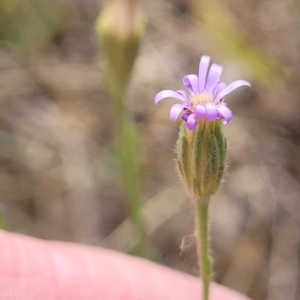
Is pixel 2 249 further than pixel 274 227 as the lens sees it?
No

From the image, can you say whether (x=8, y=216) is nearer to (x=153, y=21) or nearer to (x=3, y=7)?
(x=3, y=7)

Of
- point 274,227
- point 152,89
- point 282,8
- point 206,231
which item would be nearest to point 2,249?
point 206,231

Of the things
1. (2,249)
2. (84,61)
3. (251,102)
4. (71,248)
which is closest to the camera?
(2,249)

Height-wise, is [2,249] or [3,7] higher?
[3,7]

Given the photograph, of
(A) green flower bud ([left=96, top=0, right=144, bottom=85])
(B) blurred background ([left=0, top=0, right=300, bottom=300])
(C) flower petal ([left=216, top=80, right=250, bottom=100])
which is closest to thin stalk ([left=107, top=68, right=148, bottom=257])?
(A) green flower bud ([left=96, top=0, right=144, bottom=85])

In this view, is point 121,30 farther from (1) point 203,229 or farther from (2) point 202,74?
(1) point 203,229

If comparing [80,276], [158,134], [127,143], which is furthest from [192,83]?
[158,134]

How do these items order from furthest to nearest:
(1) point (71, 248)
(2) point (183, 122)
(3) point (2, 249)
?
(1) point (71, 248) → (3) point (2, 249) → (2) point (183, 122)

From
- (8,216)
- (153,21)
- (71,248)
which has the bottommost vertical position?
A: (71,248)
